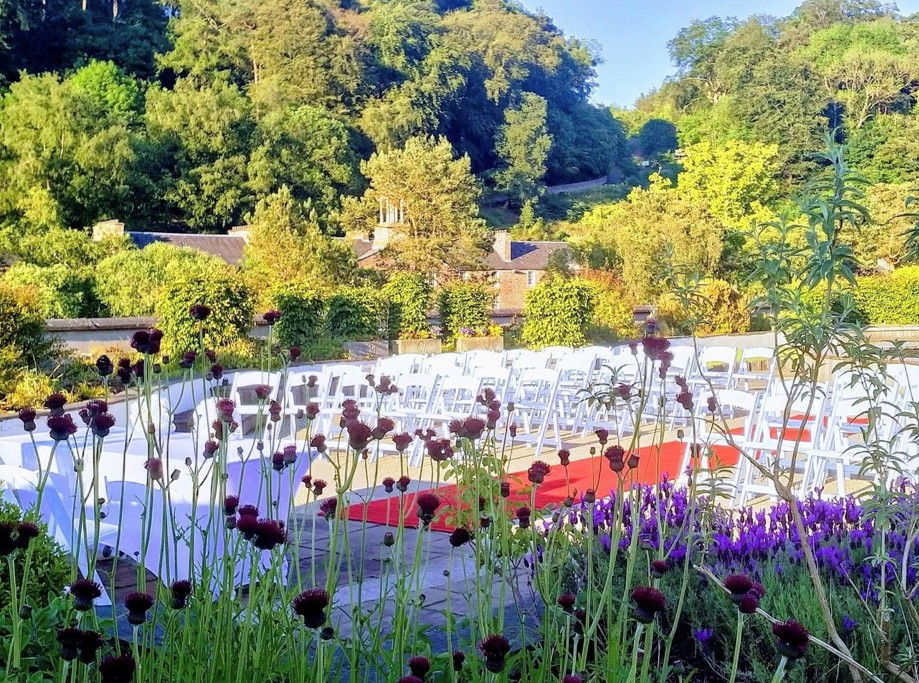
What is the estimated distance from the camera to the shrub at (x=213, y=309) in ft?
41.2

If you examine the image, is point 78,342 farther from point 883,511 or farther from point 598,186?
point 598,186

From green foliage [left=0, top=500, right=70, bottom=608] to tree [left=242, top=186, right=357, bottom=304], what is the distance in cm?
1572

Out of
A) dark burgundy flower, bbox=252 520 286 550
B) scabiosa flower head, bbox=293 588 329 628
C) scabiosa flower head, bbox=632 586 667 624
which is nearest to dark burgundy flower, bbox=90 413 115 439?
dark burgundy flower, bbox=252 520 286 550

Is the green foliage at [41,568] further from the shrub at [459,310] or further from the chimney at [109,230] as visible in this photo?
the chimney at [109,230]

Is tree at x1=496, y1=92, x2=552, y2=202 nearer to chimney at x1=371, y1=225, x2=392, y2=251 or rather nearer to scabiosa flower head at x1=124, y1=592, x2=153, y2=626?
chimney at x1=371, y1=225, x2=392, y2=251

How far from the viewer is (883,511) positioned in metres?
2.00

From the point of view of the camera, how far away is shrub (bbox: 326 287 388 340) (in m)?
15.5

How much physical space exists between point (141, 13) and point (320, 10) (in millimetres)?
9212

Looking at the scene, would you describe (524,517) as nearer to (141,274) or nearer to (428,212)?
(141,274)

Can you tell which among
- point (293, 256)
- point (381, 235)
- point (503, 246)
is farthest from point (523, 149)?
point (293, 256)

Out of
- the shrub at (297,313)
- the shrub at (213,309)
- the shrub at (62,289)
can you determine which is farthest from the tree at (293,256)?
the shrub at (213,309)

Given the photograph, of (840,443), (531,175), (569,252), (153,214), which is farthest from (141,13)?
(840,443)

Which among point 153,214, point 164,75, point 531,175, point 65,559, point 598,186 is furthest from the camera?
point 598,186

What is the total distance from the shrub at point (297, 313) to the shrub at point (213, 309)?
1.14 m
